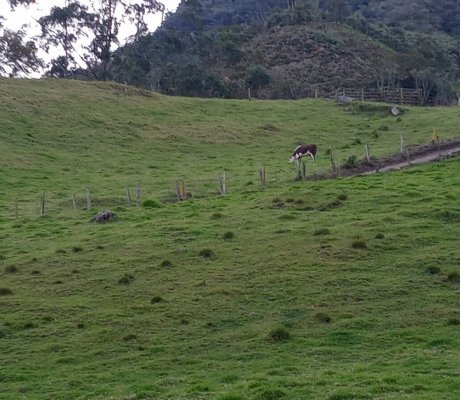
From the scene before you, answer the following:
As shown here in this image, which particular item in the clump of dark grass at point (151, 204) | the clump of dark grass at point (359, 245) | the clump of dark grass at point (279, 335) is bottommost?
the clump of dark grass at point (279, 335)

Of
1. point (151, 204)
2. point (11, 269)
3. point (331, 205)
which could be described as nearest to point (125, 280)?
point (11, 269)

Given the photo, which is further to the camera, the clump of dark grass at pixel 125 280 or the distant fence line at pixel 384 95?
the distant fence line at pixel 384 95

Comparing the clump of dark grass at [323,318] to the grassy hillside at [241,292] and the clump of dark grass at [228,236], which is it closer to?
the grassy hillside at [241,292]

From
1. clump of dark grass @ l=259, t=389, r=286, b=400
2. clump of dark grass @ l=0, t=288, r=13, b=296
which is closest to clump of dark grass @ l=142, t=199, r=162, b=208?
clump of dark grass @ l=0, t=288, r=13, b=296

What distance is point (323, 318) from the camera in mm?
19766

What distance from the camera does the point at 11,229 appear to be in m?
34.5

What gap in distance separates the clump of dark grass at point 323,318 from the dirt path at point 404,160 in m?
22.0

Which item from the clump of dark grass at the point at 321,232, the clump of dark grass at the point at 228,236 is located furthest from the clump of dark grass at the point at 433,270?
the clump of dark grass at the point at 228,236

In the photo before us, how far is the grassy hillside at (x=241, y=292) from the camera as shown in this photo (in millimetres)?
16172

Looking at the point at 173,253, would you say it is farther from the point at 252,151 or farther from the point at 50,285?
the point at 252,151

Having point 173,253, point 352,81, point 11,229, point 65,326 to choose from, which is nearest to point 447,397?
point 65,326

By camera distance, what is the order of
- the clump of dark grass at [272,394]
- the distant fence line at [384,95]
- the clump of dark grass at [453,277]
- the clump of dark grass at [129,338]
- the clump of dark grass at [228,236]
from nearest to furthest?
the clump of dark grass at [272,394] < the clump of dark grass at [129,338] < the clump of dark grass at [453,277] < the clump of dark grass at [228,236] < the distant fence line at [384,95]

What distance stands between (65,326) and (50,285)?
13.9ft

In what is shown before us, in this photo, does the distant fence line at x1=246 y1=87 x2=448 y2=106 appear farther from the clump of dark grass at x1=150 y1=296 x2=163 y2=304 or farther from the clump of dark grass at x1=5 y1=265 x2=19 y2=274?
the clump of dark grass at x1=150 y1=296 x2=163 y2=304
